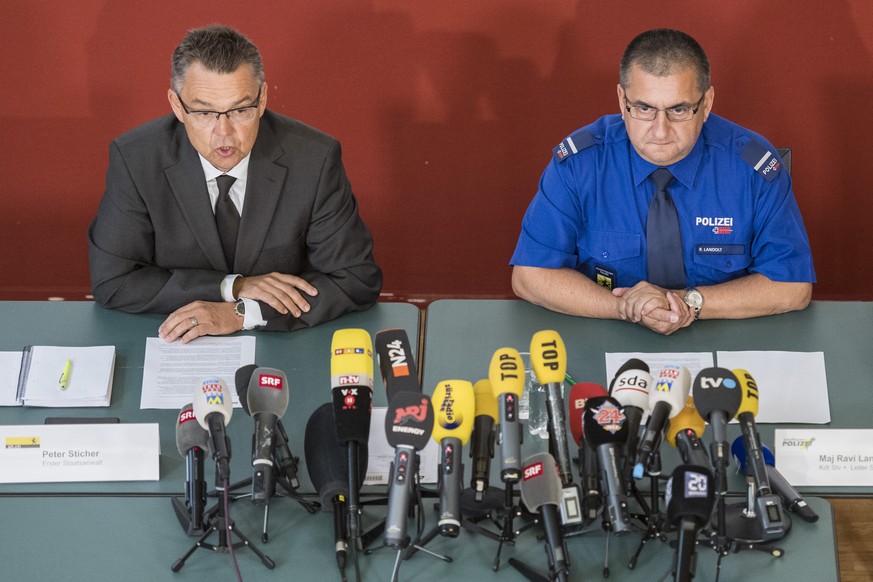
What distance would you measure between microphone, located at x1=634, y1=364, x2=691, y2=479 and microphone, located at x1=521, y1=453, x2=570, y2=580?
0.17 metres

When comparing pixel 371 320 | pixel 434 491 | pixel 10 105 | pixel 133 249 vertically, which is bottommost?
pixel 434 491

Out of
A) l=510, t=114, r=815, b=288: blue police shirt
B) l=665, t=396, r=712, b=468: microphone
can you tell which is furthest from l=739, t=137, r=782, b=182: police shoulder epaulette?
l=665, t=396, r=712, b=468: microphone

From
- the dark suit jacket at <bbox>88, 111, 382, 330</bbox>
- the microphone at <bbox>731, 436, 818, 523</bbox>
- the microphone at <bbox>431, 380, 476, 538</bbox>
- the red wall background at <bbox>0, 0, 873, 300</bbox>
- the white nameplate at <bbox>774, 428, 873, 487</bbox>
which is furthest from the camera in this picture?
the red wall background at <bbox>0, 0, 873, 300</bbox>

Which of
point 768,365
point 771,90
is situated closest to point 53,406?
point 768,365

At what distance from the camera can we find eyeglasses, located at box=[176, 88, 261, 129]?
9.65 ft

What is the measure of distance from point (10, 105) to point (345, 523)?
2.84 metres

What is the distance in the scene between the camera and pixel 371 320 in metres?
3.04

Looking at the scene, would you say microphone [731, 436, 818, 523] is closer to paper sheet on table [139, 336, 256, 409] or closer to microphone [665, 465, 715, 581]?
microphone [665, 465, 715, 581]

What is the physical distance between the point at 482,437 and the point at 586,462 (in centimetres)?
23

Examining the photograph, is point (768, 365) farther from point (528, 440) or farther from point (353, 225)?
point (353, 225)

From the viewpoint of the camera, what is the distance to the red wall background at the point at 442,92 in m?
4.17

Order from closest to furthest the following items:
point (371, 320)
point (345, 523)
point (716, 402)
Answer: point (716, 402)
point (345, 523)
point (371, 320)

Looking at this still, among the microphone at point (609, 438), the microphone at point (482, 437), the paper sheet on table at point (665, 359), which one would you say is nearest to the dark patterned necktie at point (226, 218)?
the paper sheet on table at point (665, 359)

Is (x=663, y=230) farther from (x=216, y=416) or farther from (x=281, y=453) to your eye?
(x=216, y=416)
